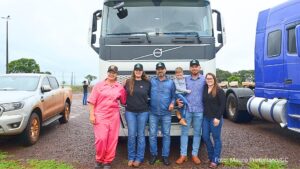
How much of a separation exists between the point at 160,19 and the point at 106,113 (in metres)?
2.13

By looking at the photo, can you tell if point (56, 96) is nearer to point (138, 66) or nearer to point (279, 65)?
point (138, 66)

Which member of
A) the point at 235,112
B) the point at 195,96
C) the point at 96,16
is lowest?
the point at 235,112

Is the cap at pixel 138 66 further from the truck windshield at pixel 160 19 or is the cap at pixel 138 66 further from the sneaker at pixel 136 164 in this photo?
the sneaker at pixel 136 164

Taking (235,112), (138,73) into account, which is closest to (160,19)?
(138,73)

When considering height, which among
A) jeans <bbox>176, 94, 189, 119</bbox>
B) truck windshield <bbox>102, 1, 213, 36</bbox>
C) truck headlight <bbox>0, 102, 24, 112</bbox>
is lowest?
truck headlight <bbox>0, 102, 24, 112</bbox>

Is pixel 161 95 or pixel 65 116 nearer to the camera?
pixel 161 95

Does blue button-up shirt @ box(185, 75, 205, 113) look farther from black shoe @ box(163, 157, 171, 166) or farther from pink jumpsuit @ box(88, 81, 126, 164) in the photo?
pink jumpsuit @ box(88, 81, 126, 164)

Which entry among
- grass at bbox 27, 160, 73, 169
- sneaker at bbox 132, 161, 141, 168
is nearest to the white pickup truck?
grass at bbox 27, 160, 73, 169

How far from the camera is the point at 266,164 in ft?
21.4

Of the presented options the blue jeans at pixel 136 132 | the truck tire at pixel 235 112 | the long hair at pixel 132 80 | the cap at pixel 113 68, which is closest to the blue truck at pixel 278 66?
the truck tire at pixel 235 112

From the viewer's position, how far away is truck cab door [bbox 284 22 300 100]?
775 cm

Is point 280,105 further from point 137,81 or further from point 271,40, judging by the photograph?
point 137,81

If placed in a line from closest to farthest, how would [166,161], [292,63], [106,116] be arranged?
[106,116], [166,161], [292,63]

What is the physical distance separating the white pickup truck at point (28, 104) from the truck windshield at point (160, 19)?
2.50 m
